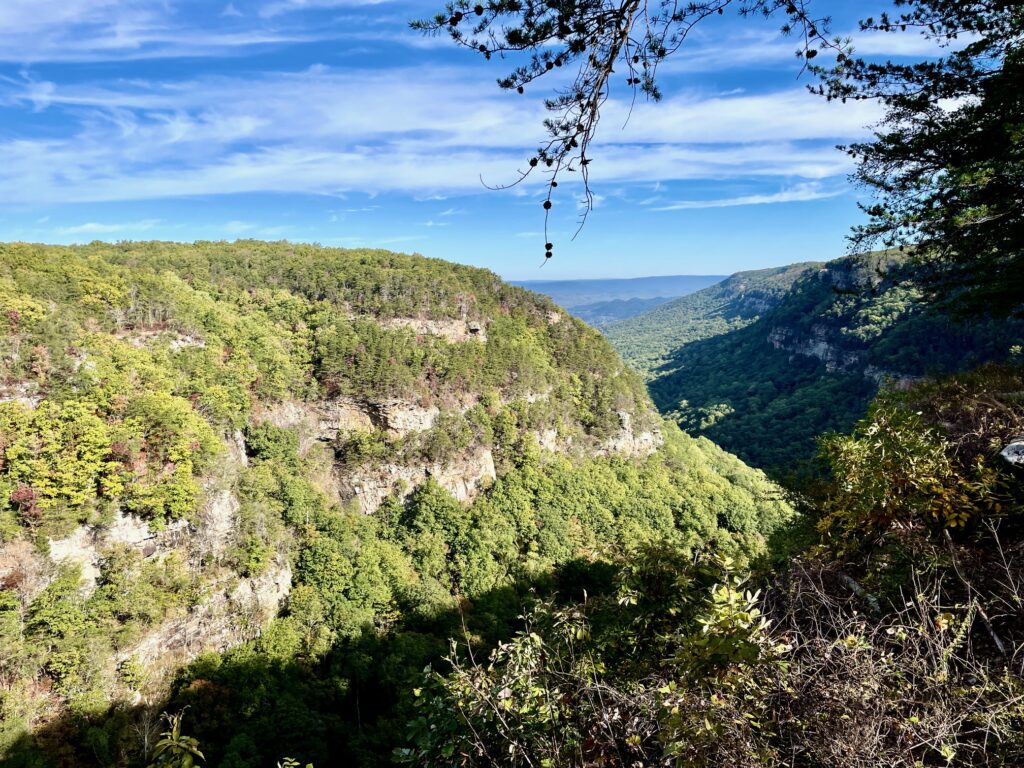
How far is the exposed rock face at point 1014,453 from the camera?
17.4ft

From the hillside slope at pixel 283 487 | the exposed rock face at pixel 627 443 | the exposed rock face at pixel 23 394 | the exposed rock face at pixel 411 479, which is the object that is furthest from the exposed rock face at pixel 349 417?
the exposed rock face at pixel 627 443

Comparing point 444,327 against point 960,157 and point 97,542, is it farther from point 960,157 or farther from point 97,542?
point 960,157

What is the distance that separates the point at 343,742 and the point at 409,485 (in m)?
22.9

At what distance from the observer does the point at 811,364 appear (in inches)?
4358

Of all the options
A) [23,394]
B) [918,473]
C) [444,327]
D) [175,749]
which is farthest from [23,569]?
[444,327]

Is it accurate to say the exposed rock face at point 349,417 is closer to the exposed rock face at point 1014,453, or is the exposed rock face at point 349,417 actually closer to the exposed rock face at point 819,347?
the exposed rock face at point 1014,453

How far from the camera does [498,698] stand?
351 cm

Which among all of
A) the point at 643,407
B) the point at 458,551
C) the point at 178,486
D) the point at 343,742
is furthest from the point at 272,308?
the point at 643,407

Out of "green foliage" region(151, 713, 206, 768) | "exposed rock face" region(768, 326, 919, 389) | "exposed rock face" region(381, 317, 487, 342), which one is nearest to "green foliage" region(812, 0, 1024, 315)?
"green foliage" region(151, 713, 206, 768)

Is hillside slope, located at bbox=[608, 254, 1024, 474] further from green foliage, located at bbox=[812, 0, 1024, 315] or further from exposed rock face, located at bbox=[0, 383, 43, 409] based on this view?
exposed rock face, located at bbox=[0, 383, 43, 409]

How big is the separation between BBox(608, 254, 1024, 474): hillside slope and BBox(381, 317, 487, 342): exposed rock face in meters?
41.4

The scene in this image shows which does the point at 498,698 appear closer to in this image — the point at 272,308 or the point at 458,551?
the point at 458,551

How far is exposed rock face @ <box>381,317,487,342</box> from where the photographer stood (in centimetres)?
5397

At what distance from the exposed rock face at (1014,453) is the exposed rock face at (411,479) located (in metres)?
42.9
